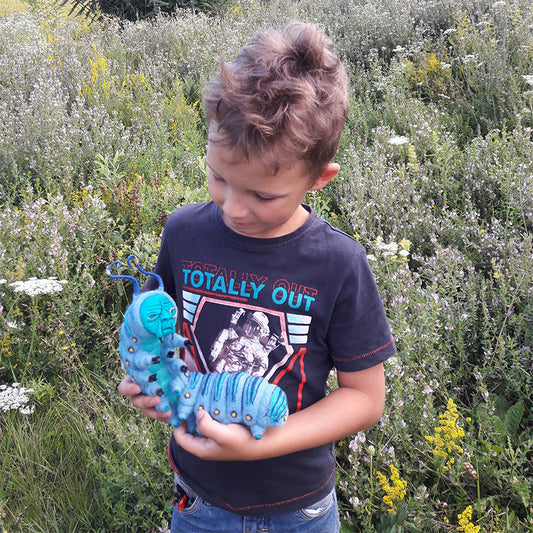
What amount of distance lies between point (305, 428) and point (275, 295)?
33 cm

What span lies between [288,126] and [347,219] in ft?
Result: 9.22

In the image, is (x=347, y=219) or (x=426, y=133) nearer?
(x=347, y=219)

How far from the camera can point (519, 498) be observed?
2160mm

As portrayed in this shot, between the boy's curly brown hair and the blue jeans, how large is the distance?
0.92m

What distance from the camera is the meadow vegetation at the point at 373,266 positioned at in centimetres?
223

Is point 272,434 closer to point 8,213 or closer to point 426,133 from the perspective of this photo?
point 8,213

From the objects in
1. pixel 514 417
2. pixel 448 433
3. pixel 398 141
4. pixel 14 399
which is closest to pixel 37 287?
pixel 14 399

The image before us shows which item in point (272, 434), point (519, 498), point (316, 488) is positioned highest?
point (272, 434)

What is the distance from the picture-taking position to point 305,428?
1.23 m

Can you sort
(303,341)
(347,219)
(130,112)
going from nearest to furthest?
(303,341) < (347,219) < (130,112)

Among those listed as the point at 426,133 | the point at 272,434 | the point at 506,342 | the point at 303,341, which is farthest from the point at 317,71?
the point at 426,133

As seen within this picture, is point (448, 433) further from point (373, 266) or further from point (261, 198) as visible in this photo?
point (261, 198)

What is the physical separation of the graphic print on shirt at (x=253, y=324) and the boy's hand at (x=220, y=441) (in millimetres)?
199

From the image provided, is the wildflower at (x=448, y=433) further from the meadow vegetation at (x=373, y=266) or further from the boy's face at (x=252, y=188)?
the boy's face at (x=252, y=188)
